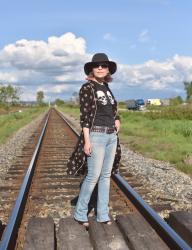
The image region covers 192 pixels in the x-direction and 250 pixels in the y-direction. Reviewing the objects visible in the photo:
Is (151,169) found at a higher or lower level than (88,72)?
lower

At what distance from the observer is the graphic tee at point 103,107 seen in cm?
457

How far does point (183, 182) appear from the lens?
26.5ft

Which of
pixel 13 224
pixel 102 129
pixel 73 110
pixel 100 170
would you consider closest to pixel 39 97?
pixel 73 110

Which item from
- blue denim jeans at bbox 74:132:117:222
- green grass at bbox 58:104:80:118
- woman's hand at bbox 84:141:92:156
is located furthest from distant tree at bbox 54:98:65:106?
woman's hand at bbox 84:141:92:156

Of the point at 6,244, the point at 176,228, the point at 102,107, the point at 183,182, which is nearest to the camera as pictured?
the point at 6,244

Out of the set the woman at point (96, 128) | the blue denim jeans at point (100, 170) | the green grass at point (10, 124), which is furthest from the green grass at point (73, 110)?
the woman at point (96, 128)

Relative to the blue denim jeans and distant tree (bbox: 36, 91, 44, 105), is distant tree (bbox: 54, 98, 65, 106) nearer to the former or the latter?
distant tree (bbox: 36, 91, 44, 105)

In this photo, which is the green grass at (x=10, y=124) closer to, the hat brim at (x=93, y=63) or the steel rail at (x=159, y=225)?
the steel rail at (x=159, y=225)

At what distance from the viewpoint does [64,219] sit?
16.5 ft

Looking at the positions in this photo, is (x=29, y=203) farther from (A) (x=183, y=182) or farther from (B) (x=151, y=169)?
(B) (x=151, y=169)

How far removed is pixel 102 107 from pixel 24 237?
5.48ft

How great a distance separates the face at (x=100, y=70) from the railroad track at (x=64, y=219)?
5.58 feet

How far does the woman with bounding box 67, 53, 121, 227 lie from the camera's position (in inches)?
179

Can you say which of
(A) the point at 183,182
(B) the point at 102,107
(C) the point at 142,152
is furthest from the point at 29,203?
(C) the point at 142,152
